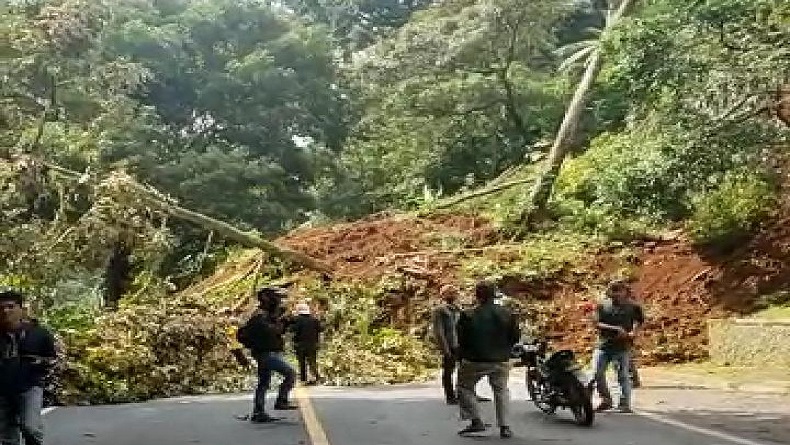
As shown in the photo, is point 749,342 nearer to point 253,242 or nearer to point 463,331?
point 463,331

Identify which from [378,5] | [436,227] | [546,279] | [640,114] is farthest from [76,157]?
[378,5]

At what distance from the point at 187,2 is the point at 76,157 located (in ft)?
46.9

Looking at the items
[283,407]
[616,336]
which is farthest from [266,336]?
[616,336]

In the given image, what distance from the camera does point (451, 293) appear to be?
13648mm

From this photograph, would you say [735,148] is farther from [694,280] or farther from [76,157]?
[76,157]

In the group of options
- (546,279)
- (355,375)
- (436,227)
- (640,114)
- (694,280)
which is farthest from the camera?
(436,227)

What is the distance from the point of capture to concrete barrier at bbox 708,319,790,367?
18.3 meters

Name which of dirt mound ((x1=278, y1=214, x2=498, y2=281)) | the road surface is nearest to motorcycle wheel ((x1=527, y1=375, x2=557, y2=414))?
the road surface

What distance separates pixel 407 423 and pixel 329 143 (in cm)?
2645

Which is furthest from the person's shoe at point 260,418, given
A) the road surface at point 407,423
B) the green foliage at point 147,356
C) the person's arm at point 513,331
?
the green foliage at point 147,356

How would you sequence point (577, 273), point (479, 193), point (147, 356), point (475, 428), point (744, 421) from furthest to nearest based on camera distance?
point (479, 193), point (577, 273), point (147, 356), point (744, 421), point (475, 428)

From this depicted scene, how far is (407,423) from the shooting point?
1228 centimetres

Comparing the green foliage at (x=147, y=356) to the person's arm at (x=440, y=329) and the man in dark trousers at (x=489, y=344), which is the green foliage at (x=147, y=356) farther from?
the man in dark trousers at (x=489, y=344)

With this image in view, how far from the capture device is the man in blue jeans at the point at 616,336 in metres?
12.9
